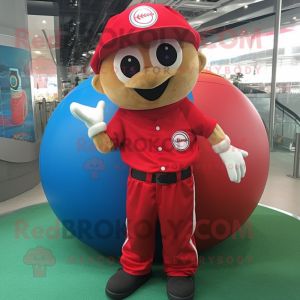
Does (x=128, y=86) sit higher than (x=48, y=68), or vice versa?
Answer: (x=48, y=68)

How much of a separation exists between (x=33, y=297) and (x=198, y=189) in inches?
42.6

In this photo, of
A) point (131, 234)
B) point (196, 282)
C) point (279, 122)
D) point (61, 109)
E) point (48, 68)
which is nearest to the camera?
point (131, 234)

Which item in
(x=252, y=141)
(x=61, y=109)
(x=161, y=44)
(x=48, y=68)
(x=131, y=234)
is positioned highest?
(x=48, y=68)

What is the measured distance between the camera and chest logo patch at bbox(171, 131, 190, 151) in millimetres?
1564

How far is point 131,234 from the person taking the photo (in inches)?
65.5

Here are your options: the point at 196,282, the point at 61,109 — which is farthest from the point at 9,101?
the point at 196,282

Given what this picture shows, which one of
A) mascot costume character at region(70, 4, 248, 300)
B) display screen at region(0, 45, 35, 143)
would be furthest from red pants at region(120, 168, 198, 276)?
display screen at region(0, 45, 35, 143)

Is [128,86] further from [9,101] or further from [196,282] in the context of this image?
[9,101]

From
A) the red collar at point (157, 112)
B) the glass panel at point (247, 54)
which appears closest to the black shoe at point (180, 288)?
the red collar at point (157, 112)

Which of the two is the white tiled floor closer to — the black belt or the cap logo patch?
the black belt

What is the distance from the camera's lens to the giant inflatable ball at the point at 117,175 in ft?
5.60

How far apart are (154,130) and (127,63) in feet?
1.17

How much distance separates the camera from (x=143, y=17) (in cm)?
141

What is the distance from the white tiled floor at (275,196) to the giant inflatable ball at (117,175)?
4.71ft
